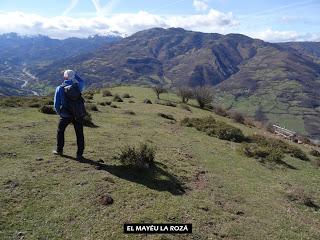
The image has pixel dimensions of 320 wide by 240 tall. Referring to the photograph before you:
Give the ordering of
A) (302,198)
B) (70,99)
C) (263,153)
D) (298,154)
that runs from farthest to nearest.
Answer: (298,154)
(263,153)
(302,198)
(70,99)

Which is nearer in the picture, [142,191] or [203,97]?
[142,191]

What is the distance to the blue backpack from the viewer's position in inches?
560

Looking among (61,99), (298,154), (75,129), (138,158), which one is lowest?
(298,154)

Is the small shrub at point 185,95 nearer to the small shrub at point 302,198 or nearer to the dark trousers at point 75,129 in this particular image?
the small shrub at point 302,198

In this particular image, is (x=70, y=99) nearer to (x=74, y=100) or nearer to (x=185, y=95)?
(x=74, y=100)

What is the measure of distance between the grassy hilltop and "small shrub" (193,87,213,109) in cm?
3089

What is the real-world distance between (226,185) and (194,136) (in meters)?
10.9

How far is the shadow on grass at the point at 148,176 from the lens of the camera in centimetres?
1366

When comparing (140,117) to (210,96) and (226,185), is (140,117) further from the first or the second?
(210,96)

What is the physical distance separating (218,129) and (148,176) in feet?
48.9

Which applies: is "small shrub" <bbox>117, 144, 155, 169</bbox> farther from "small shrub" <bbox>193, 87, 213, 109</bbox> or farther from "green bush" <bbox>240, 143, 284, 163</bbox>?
"small shrub" <bbox>193, 87, 213, 109</bbox>

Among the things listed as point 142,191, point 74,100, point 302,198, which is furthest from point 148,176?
point 302,198

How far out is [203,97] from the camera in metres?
52.6

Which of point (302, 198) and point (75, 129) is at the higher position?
point (75, 129)
